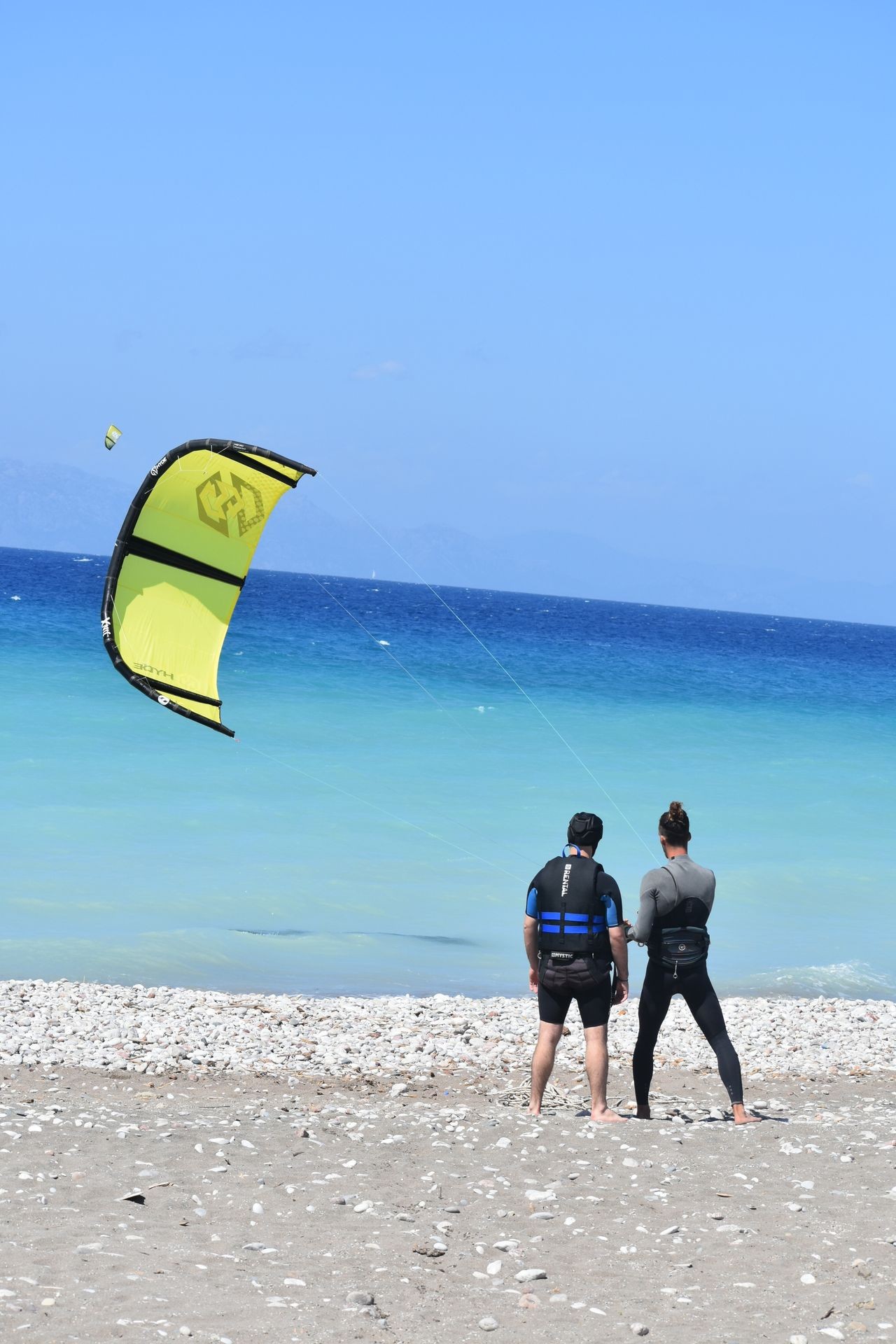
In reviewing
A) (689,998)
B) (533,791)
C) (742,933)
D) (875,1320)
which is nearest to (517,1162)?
(689,998)

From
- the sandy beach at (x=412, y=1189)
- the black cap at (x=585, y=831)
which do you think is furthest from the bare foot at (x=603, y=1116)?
the black cap at (x=585, y=831)

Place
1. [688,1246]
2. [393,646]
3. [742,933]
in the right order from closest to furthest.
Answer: [688,1246] → [742,933] → [393,646]

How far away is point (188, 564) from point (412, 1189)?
5172 millimetres

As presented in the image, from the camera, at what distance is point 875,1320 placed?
4.55 m

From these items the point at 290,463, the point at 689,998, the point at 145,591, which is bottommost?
the point at 689,998

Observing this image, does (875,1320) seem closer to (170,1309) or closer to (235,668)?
(170,1309)

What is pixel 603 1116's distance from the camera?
715 centimetres

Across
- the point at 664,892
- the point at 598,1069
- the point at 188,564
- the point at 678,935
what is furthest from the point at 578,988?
the point at 188,564

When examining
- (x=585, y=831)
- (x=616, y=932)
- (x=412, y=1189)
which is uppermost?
(x=585, y=831)

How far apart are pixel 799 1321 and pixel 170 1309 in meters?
2.27

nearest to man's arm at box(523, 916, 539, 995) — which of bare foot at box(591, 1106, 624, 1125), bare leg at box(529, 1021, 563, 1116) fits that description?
bare leg at box(529, 1021, 563, 1116)

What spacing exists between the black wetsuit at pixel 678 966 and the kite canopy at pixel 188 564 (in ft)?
11.5

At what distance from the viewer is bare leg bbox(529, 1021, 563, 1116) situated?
708 cm

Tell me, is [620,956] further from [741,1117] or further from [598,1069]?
[741,1117]
